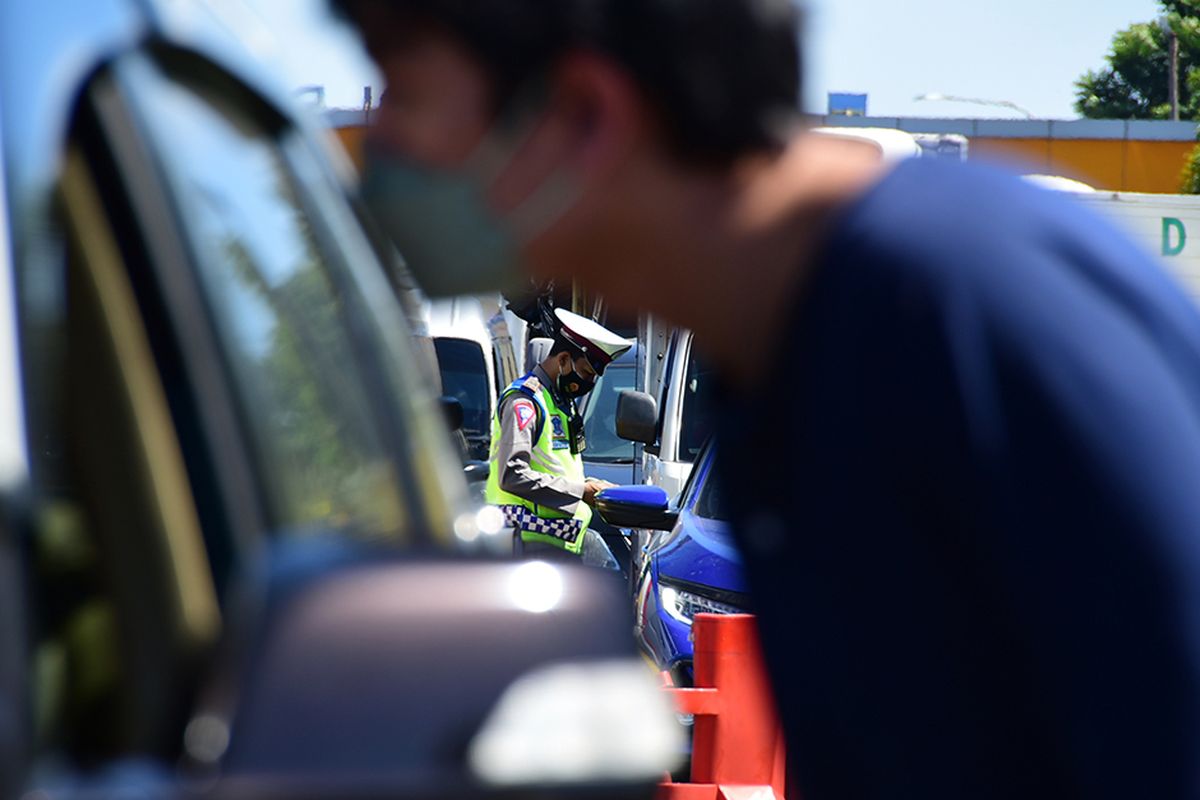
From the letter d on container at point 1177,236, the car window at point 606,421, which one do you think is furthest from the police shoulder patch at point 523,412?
the car window at point 606,421

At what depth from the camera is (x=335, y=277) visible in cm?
186

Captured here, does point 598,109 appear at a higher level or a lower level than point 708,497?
higher

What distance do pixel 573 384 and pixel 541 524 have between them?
0.78 metres

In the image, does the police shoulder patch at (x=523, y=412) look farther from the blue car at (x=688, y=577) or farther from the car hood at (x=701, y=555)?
the car hood at (x=701, y=555)

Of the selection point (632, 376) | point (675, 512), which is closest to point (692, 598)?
point (675, 512)

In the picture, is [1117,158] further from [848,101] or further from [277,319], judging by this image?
[277,319]

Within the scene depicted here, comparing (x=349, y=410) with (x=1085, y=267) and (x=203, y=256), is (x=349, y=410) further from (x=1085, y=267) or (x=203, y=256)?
(x=1085, y=267)

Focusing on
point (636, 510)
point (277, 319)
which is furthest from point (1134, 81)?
point (277, 319)

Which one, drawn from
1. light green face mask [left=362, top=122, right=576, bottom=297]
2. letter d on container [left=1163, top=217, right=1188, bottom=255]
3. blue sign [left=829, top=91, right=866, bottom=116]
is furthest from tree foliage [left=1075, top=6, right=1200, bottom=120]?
light green face mask [left=362, top=122, right=576, bottom=297]

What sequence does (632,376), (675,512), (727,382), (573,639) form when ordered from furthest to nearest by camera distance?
(632,376) < (675,512) < (727,382) < (573,639)

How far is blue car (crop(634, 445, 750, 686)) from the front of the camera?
7.30m

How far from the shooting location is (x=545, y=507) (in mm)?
9906

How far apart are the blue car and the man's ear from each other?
5.59 m

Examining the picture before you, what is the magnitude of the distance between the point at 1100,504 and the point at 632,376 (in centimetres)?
1743
